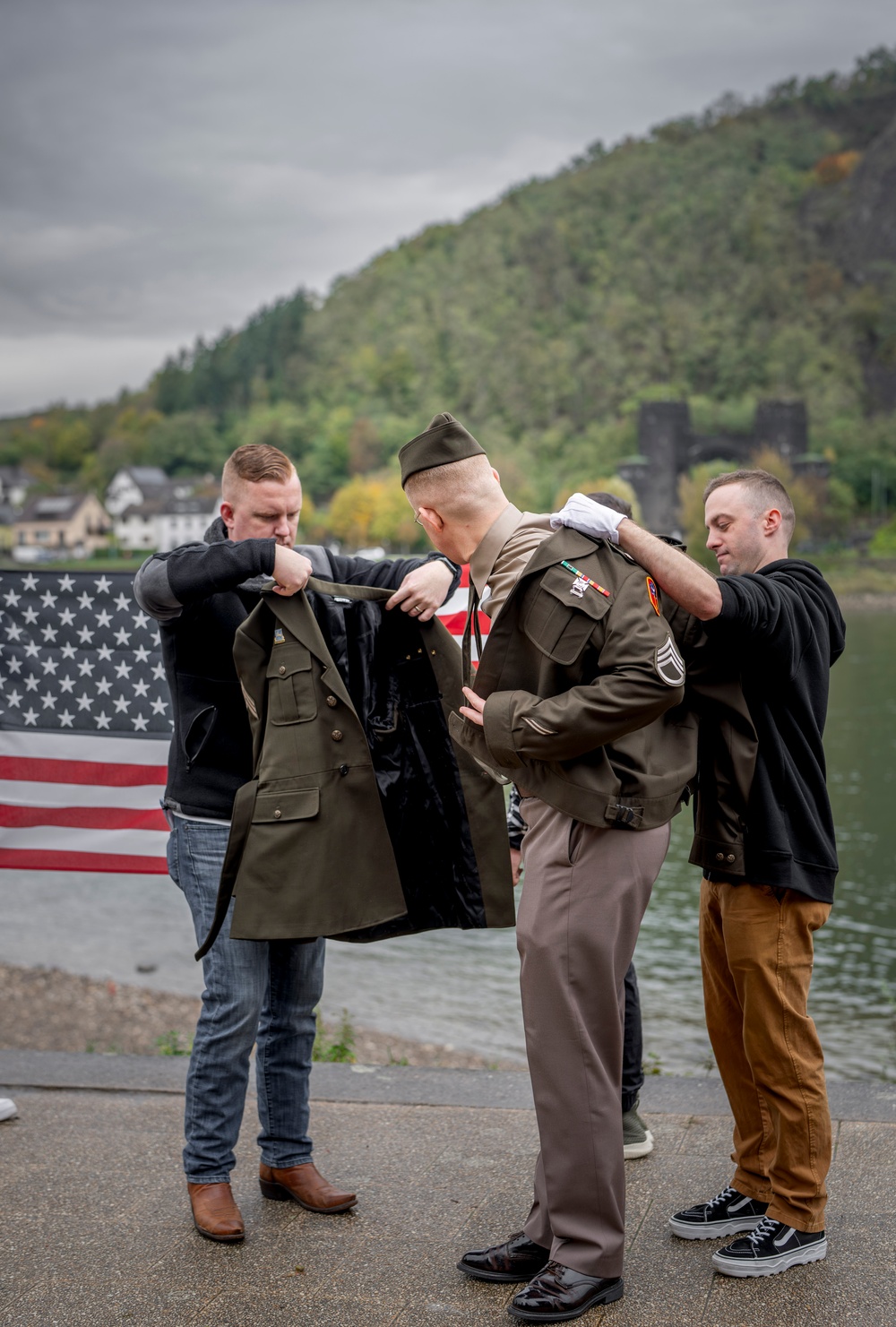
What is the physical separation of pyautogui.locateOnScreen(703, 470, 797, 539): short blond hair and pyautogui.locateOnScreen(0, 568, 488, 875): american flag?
294 cm

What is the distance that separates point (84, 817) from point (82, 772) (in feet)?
0.65

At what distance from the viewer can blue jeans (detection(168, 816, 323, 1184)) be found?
11.0ft

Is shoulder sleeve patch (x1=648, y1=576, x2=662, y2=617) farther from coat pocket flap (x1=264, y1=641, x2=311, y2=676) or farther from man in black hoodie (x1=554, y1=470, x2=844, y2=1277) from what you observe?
coat pocket flap (x1=264, y1=641, x2=311, y2=676)

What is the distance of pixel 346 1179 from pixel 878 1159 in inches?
64.3

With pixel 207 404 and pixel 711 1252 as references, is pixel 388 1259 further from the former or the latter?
pixel 207 404

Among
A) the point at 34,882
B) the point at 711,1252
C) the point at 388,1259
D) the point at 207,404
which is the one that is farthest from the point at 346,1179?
the point at 207,404

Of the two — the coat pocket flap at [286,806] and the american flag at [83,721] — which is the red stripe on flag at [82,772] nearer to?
the american flag at [83,721]

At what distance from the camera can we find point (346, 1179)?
3.71m

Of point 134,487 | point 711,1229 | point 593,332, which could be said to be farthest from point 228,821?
point 593,332

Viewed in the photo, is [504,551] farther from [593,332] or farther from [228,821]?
[593,332]

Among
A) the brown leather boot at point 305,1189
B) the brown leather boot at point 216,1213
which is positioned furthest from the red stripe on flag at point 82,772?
the brown leather boot at point 216,1213

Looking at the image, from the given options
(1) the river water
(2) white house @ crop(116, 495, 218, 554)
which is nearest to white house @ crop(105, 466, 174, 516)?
(2) white house @ crop(116, 495, 218, 554)

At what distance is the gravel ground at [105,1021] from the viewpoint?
844cm

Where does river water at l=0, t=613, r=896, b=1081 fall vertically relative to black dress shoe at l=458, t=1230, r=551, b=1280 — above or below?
below
